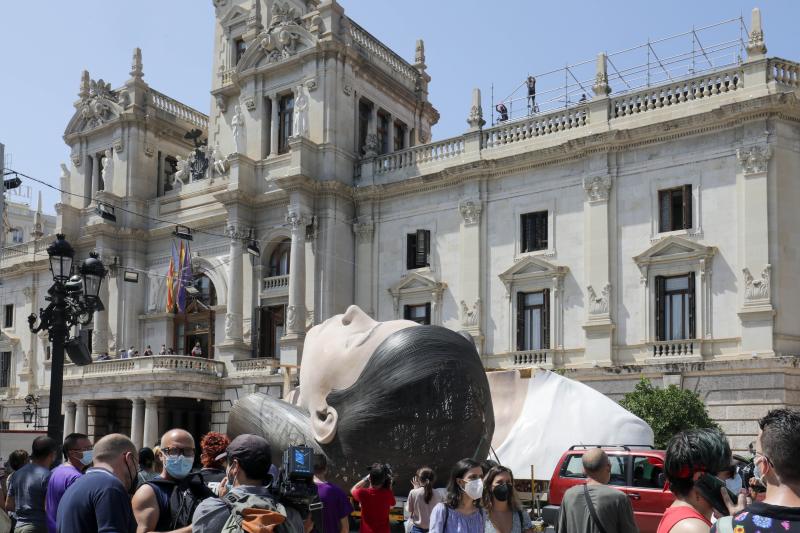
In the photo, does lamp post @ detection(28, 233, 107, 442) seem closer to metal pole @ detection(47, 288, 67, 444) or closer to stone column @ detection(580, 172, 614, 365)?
metal pole @ detection(47, 288, 67, 444)

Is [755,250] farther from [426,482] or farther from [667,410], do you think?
[426,482]

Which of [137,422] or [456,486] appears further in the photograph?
[137,422]

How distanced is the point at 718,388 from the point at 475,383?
15637mm

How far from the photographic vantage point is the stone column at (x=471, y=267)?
3228 centimetres

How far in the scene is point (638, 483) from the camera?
14.9 metres

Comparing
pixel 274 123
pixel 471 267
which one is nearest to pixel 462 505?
pixel 471 267

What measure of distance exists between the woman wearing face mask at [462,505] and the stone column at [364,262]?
2750 centimetres

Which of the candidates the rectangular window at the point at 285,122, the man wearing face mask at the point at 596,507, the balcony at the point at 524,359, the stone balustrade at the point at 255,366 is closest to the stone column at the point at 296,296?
the stone balustrade at the point at 255,366

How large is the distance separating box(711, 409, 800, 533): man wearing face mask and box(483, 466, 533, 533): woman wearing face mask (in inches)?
146

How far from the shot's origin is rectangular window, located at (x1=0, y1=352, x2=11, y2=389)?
4775cm

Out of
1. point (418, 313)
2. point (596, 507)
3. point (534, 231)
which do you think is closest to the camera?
point (596, 507)

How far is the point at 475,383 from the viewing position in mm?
12836

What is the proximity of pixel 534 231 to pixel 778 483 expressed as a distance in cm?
2826

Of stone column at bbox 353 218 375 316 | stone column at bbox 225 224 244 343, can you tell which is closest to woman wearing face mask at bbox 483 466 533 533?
stone column at bbox 353 218 375 316
